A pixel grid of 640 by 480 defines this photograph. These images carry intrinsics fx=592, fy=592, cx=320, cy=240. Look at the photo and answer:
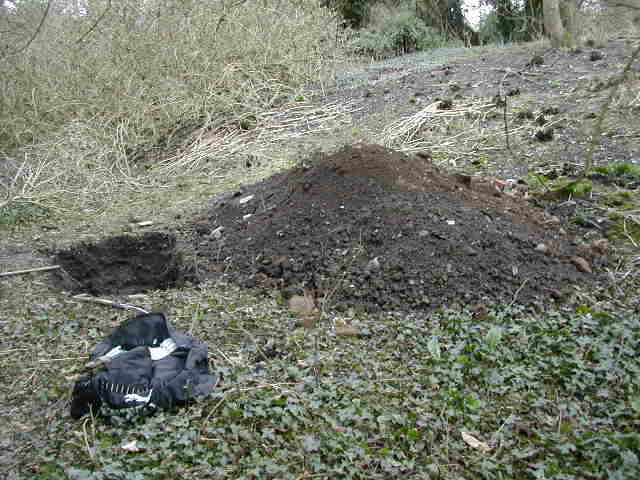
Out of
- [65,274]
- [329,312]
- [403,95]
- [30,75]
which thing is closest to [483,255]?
[329,312]

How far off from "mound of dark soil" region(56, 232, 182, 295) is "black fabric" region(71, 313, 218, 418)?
134 centimetres

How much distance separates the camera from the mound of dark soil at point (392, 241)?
3.64 metres

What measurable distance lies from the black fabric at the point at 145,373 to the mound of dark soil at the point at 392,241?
99 centimetres

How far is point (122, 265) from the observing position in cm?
516

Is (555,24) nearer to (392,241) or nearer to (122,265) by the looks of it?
(392,241)

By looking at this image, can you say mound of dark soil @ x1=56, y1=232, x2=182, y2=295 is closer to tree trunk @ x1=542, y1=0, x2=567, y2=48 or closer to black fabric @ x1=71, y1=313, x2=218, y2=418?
black fabric @ x1=71, y1=313, x2=218, y2=418

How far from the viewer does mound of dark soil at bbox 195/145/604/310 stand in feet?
12.0

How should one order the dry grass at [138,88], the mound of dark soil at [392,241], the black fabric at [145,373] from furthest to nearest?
the dry grass at [138,88]
the mound of dark soil at [392,241]
the black fabric at [145,373]

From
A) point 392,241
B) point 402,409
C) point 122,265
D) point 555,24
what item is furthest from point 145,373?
point 555,24

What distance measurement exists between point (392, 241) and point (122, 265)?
254cm

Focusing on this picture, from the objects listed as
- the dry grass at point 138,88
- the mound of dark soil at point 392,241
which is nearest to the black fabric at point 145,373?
the mound of dark soil at point 392,241

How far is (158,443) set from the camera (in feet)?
8.16

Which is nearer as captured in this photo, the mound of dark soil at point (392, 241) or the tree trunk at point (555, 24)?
the mound of dark soil at point (392, 241)

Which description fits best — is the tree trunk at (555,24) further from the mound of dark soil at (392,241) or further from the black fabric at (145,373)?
the black fabric at (145,373)
